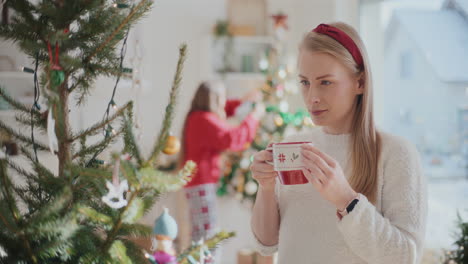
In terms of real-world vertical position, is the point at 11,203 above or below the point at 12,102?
below

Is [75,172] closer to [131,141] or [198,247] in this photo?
[131,141]

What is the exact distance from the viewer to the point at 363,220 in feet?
3.32

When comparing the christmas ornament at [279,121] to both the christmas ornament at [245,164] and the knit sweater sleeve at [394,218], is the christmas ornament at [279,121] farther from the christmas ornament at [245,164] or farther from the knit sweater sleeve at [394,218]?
the knit sweater sleeve at [394,218]

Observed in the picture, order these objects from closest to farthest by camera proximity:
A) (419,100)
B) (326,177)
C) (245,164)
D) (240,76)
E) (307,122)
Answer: (326,177) < (419,100) < (307,122) < (245,164) < (240,76)

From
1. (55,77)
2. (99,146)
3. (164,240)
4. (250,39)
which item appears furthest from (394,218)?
(250,39)

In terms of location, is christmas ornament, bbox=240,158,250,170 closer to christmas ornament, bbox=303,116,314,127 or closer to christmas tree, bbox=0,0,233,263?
christmas ornament, bbox=303,116,314,127

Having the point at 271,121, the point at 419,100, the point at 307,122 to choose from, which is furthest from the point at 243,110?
the point at 419,100

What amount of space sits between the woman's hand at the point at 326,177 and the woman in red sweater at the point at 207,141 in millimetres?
2241

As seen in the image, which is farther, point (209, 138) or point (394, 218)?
point (209, 138)

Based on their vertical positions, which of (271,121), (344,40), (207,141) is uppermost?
(344,40)

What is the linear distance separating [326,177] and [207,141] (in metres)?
2.32

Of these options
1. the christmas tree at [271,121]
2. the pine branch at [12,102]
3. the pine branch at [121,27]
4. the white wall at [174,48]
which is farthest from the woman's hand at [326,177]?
the white wall at [174,48]

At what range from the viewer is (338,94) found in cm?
117

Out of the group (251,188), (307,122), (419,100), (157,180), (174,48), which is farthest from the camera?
(174,48)
